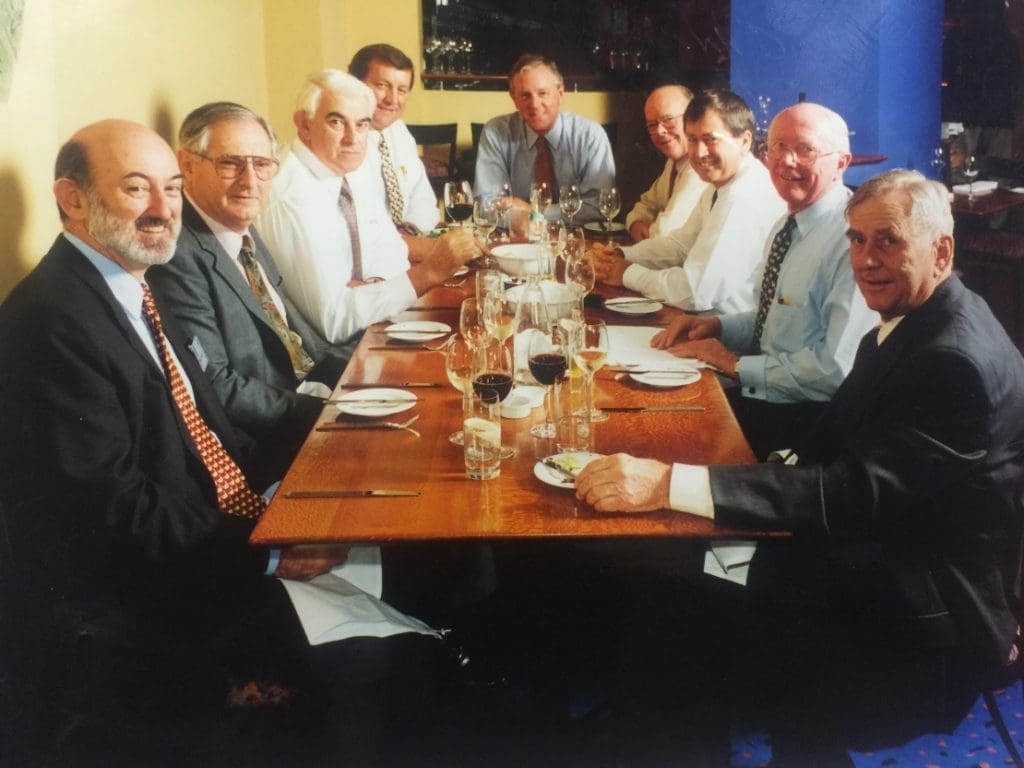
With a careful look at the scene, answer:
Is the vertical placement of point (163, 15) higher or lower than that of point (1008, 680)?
higher

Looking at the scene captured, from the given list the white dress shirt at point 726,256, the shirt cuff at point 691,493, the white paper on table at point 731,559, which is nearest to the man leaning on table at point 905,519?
the shirt cuff at point 691,493

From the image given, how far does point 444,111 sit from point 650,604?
529 centimetres

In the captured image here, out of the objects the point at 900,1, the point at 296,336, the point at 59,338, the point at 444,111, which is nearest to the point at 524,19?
the point at 444,111

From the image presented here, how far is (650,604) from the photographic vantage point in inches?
90.9

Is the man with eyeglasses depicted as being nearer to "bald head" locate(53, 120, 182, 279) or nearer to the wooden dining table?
the wooden dining table

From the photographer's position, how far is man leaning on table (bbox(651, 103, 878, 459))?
2.46m

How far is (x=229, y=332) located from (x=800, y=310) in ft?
5.07

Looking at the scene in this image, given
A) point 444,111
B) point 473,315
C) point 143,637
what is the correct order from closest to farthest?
point 143,637 < point 473,315 < point 444,111

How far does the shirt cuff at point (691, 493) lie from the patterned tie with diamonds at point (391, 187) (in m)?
3.38

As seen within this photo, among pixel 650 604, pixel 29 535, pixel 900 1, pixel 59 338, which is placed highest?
pixel 900 1

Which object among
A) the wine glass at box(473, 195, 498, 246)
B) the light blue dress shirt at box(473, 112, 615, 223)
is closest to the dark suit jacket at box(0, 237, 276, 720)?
the wine glass at box(473, 195, 498, 246)

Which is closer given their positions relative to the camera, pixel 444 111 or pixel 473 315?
pixel 473 315

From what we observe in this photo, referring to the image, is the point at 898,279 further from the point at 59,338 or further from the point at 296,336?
the point at 296,336

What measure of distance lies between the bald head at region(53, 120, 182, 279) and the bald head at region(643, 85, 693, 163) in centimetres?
286
